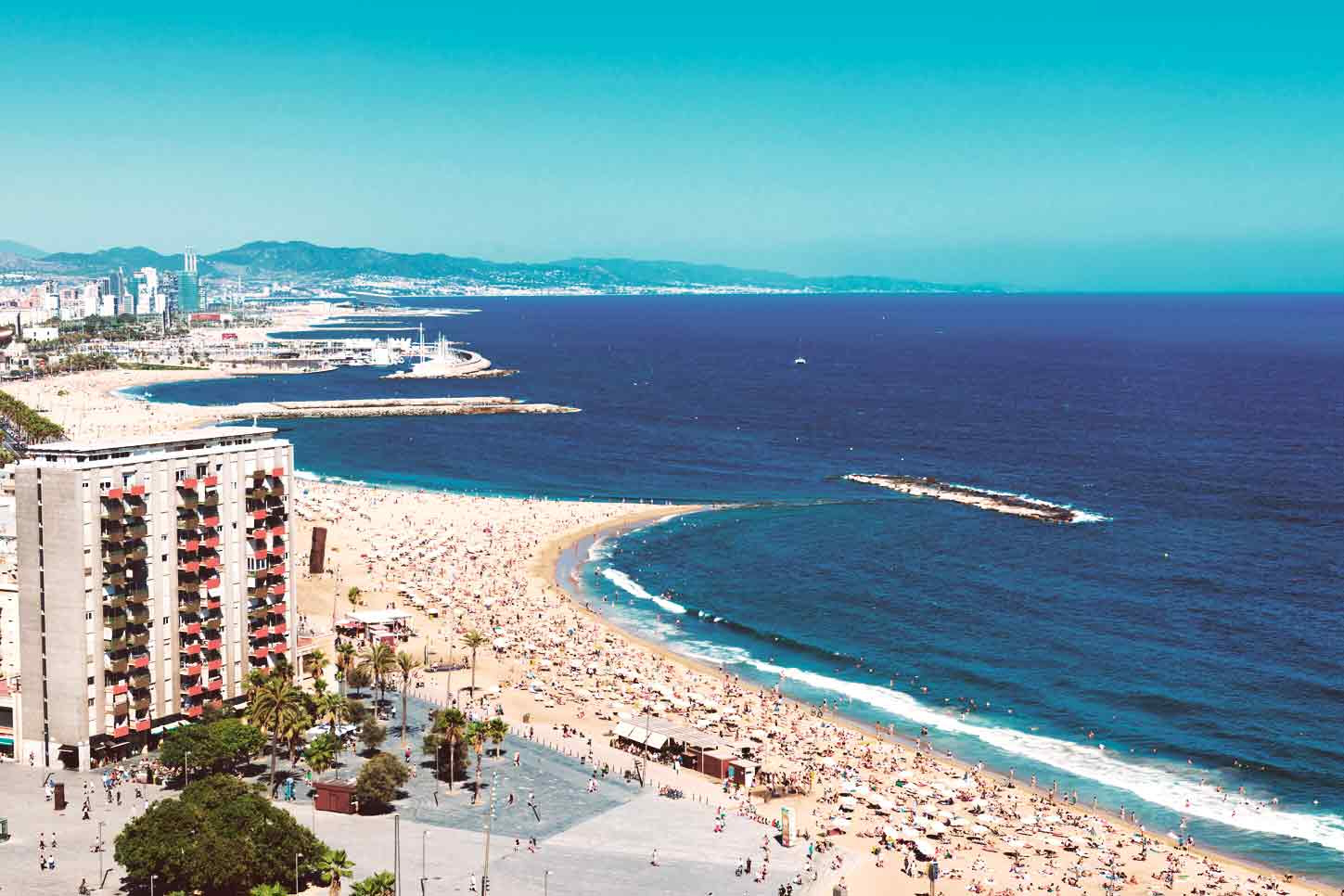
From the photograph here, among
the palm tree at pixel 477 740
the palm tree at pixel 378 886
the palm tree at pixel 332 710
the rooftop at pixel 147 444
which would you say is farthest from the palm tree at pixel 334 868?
the rooftop at pixel 147 444

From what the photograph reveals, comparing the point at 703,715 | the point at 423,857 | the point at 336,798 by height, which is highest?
the point at 336,798

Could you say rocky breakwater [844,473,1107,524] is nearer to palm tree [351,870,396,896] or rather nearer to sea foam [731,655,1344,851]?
sea foam [731,655,1344,851]

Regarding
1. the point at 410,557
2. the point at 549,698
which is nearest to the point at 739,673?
the point at 549,698

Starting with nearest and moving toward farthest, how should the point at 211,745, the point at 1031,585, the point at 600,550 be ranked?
the point at 211,745, the point at 1031,585, the point at 600,550

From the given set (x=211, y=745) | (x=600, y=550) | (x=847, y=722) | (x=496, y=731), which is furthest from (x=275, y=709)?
(x=600, y=550)

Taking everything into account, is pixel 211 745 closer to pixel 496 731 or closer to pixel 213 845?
pixel 213 845

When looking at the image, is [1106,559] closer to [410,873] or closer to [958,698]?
[958,698]
